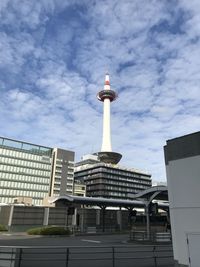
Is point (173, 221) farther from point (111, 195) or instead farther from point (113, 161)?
point (113, 161)

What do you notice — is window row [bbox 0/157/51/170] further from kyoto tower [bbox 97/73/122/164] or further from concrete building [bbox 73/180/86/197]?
kyoto tower [bbox 97/73/122/164]

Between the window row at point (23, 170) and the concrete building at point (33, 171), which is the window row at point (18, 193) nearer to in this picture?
the concrete building at point (33, 171)

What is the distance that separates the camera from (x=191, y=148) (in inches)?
483

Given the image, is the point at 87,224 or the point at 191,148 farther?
the point at 87,224

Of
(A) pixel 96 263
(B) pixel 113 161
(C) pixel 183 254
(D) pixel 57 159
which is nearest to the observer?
(C) pixel 183 254

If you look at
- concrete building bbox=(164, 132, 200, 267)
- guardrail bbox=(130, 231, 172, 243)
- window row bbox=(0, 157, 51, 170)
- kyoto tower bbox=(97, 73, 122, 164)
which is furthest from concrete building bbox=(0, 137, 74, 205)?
concrete building bbox=(164, 132, 200, 267)

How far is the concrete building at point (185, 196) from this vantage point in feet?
37.8

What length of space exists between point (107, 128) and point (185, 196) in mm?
148351

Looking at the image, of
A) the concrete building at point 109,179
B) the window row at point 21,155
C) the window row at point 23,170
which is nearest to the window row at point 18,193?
the window row at point 23,170

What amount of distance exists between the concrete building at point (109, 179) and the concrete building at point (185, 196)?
131013 mm

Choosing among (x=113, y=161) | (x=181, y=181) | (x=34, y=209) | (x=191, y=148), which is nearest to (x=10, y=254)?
(x=181, y=181)

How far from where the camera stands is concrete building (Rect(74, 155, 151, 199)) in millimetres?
144250

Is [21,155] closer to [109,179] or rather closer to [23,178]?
[23,178]

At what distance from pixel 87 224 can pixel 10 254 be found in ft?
148
